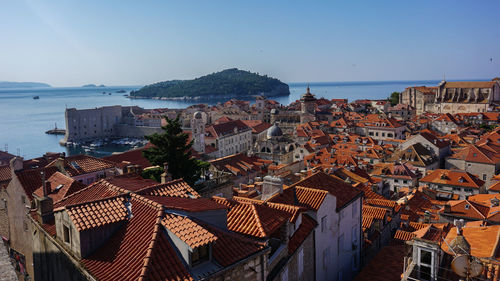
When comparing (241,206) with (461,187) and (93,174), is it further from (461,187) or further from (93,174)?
(461,187)

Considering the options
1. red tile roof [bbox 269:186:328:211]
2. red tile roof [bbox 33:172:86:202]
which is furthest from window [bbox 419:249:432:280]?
red tile roof [bbox 33:172:86:202]

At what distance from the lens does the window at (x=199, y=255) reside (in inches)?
261

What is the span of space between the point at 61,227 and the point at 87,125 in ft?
329

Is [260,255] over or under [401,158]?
over

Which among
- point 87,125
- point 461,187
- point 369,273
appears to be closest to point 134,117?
point 87,125

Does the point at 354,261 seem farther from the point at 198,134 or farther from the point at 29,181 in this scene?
the point at 198,134

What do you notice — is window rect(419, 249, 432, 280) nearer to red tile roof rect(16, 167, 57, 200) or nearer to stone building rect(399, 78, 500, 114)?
red tile roof rect(16, 167, 57, 200)

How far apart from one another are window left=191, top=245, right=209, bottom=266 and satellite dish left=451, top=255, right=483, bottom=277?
4640mm

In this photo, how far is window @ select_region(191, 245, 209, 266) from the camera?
21.8 ft

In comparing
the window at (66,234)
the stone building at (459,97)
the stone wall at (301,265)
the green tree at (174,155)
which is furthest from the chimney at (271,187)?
the stone building at (459,97)

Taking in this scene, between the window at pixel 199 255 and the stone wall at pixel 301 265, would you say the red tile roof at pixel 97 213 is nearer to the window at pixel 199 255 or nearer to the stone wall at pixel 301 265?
the window at pixel 199 255

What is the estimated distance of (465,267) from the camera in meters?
7.39

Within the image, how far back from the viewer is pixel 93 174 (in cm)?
1720

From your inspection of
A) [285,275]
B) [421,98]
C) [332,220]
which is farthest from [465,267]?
[421,98]
